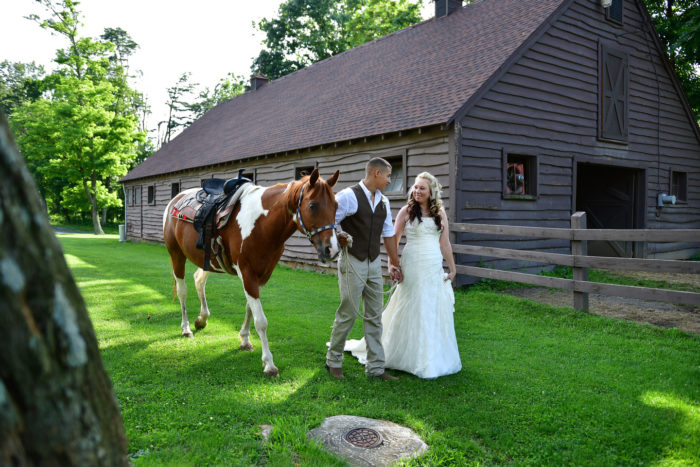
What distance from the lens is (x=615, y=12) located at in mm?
12180

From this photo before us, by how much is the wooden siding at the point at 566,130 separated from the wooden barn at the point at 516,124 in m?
0.04

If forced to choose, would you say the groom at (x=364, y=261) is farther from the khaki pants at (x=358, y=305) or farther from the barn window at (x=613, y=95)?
the barn window at (x=613, y=95)

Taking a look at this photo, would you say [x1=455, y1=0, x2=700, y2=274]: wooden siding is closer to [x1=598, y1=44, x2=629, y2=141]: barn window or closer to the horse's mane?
[x1=598, y1=44, x2=629, y2=141]: barn window

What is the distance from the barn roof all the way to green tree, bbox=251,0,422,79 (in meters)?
12.5

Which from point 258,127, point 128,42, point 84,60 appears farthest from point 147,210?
point 128,42

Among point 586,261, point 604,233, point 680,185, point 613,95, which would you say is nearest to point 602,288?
point 586,261

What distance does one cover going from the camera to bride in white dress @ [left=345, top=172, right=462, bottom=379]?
4559mm

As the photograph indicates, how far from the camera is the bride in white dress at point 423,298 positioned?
15.0 feet

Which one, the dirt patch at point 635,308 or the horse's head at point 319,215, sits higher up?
the horse's head at point 319,215

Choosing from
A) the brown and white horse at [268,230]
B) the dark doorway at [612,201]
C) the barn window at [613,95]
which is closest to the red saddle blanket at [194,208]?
the brown and white horse at [268,230]

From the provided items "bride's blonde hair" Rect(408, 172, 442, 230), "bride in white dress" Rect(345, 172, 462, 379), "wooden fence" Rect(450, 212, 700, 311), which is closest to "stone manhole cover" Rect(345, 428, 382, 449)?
"bride in white dress" Rect(345, 172, 462, 379)

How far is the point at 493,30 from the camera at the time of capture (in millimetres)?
11703

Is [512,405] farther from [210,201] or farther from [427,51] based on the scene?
[427,51]

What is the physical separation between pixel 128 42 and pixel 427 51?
4337 cm
